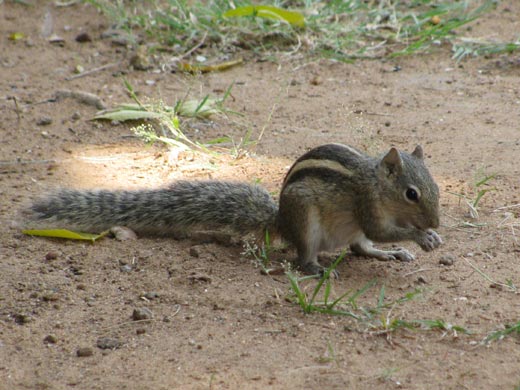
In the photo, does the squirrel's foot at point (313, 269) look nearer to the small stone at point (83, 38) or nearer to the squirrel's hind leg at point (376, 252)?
the squirrel's hind leg at point (376, 252)

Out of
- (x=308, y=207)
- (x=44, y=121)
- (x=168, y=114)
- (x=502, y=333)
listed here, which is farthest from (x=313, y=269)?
(x=44, y=121)

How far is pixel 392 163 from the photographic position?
150 inches

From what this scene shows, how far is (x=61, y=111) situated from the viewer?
582 centimetres

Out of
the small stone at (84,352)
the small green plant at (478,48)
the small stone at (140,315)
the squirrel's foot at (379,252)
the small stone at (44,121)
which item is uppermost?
the small green plant at (478,48)

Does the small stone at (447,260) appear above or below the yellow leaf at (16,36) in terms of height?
above

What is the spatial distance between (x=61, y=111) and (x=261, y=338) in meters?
3.21

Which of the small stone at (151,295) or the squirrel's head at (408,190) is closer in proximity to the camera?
the small stone at (151,295)

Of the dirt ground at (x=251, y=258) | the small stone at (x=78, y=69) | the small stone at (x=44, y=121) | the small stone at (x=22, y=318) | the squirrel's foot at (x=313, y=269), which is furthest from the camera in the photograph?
the small stone at (x=78, y=69)

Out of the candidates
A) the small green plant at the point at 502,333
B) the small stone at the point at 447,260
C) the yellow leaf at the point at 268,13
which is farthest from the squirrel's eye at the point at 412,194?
the yellow leaf at the point at 268,13

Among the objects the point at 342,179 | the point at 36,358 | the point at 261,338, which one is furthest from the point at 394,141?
the point at 36,358

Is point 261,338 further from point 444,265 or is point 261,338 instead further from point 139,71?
point 139,71

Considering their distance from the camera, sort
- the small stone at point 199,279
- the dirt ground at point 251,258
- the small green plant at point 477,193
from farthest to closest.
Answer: the small green plant at point 477,193, the small stone at point 199,279, the dirt ground at point 251,258

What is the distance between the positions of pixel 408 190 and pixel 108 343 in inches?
60.6

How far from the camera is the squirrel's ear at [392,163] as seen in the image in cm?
378
